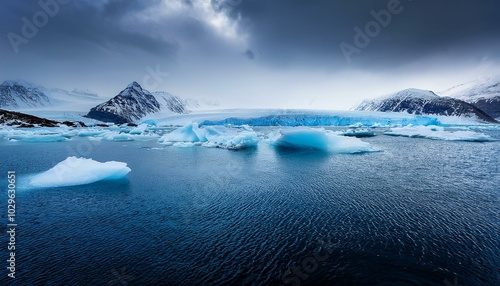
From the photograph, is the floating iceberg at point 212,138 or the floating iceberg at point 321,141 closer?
the floating iceberg at point 321,141

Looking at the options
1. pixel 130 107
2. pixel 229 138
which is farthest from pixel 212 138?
pixel 130 107

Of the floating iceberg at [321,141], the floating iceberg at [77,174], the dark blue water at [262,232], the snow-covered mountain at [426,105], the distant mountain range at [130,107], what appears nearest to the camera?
the dark blue water at [262,232]

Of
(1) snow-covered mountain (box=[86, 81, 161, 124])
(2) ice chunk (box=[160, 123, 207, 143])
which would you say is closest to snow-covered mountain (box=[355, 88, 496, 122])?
(2) ice chunk (box=[160, 123, 207, 143])

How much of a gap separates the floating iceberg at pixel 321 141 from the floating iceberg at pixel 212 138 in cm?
298

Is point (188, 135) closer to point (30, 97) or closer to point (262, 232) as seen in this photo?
point (262, 232)

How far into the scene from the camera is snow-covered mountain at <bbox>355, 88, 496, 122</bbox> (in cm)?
10388

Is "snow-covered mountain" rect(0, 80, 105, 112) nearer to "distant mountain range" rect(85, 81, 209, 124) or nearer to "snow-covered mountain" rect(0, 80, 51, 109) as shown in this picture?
"snow-covered mountain" rect(0, 80, 51, 109)

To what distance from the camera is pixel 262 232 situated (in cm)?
559

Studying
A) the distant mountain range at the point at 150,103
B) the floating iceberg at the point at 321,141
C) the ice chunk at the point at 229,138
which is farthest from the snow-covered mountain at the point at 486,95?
the ice chunk at the point at 229,138

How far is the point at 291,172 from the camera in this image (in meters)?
12.0

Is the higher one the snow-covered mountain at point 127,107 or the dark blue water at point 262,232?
the snow-covered mountain at point 127,107

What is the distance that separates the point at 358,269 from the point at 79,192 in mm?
8758

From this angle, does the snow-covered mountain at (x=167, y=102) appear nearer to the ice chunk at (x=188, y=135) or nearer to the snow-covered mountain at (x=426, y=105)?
the snow-covered mountain at (x=426, y=105)

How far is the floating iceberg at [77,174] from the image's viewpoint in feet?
30.6
